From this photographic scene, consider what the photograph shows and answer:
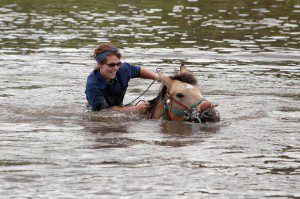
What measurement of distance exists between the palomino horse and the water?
24 cm

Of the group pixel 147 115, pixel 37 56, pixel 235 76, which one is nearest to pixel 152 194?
pixel 147 115

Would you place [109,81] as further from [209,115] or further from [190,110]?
[209,115]

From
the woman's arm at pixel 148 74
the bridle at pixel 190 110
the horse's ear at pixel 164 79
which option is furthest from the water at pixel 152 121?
the woman's arm at pixel 148 74

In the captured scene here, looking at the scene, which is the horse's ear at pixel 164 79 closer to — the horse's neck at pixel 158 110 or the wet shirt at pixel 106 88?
the horse's neck at pixel 158 110

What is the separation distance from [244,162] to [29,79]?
32.1 ft

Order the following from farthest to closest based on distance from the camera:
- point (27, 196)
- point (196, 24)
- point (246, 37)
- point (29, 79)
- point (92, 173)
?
point (196, 24) → point (246, 37) → point (29, 79) → point (92, 173) → point (27, 196)

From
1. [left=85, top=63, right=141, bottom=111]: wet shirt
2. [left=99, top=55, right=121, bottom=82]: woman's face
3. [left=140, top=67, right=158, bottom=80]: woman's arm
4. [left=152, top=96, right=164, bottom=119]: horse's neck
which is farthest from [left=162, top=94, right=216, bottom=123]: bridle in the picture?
[left=140, top=67, right=158, bottom=80]: woman's arm

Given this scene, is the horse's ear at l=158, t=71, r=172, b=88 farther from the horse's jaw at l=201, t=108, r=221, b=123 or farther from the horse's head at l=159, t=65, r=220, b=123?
the horse's jaw at l=201, t=108, r=221, b=123

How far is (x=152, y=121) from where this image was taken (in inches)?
520

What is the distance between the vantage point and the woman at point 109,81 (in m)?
13.3

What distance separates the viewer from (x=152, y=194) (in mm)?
8789

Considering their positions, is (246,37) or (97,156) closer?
(97,156)

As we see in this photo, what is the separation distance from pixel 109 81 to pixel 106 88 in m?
0.13

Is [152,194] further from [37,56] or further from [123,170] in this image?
[37,56]
